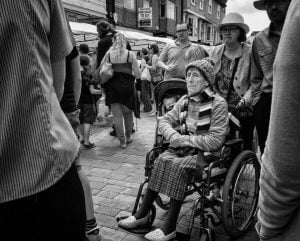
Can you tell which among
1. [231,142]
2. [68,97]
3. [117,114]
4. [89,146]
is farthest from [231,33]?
[89,146]

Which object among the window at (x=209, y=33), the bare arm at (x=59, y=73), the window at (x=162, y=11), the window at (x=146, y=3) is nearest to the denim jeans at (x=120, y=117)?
the bare arm at (x=59, y=73)

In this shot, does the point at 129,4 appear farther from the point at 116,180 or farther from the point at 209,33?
the point at 209,33

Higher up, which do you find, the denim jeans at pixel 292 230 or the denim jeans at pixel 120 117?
the denim jeans at pixel 292 230

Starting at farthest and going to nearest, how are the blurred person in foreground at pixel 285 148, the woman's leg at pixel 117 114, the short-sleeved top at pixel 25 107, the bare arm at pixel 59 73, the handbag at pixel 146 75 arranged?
the handbag at pixel 146 75 < the woman's leg at pixel 117 114 < the bare arm at pixel 59 73 < the short-sleeved top at pixel 25 107 < the blurred person in foreground at pixel 285 148

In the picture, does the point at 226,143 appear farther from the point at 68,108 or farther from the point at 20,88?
the point at 20,88

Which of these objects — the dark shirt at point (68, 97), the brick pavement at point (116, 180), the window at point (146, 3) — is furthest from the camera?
the window at point (146, 3)

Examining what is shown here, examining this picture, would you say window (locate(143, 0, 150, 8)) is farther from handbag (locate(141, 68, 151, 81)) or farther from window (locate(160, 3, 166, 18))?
handbag (locate(141, 68, 151, 81))

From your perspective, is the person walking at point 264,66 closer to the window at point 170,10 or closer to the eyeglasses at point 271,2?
the eyeglasses at point 271,2

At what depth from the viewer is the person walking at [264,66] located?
108 inches

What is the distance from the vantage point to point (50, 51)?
3.87 ft

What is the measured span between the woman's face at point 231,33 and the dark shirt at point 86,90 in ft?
10.1

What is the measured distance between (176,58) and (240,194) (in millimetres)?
2666

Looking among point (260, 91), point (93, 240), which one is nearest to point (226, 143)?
point (260, 91)

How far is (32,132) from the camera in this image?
3.25ft
